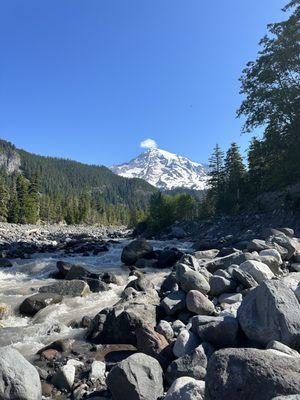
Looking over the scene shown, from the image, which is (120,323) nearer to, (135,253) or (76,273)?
(76,273)

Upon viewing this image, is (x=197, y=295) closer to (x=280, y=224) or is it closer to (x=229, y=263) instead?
(x=229, y=263)

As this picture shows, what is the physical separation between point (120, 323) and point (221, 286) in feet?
10.4

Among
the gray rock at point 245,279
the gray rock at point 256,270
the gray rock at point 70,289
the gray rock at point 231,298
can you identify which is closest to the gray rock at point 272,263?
the gray rock at point 256,270

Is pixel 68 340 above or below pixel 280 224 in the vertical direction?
below

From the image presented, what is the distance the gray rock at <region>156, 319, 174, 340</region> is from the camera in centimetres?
822

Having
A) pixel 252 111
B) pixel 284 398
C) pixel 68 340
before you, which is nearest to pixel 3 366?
pixel 68 340

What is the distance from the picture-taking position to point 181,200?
67750 millimetres

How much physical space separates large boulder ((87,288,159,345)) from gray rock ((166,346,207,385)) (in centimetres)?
227

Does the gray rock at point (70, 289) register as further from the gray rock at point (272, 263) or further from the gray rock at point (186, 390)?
the gray rock at point (186, 390)

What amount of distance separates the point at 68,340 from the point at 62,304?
10.6ft

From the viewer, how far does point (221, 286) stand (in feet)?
34.0

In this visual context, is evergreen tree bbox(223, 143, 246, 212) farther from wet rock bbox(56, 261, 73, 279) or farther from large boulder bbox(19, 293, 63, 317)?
large boulder bbox(19, 293, 63, 317)

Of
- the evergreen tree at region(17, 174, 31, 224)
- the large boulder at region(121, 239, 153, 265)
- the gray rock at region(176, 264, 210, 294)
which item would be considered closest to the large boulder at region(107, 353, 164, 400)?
the gray rock at region(176, 264, 210, 294)

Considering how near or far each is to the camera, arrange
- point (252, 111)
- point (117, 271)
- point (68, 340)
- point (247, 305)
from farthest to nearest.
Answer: point (252, 111) < point (117, 271) < point (68, 340) < point (247, 305)
